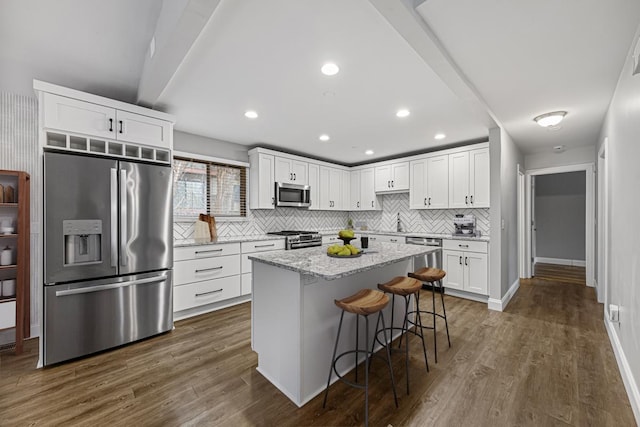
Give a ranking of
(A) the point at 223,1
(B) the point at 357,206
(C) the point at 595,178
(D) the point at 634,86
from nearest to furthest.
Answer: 1. (A) the point at 223,1
2. (D) the point at 634,86
3. (C) the point at 595,178
4. (B) the point at 357,206

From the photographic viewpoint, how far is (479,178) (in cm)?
418

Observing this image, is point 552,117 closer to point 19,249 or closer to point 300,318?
point 300,318

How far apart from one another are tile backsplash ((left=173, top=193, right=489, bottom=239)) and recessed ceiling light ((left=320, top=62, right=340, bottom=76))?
2817mm

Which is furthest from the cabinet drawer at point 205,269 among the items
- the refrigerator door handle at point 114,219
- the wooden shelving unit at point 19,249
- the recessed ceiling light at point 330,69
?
the recessed ceiling light at point 330,69

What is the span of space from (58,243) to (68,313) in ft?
1.97

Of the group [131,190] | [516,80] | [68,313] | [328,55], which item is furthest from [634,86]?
[68,313]

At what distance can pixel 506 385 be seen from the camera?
200cm

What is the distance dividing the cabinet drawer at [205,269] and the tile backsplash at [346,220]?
66 cm

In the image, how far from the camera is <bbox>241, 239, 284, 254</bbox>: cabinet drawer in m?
3.87

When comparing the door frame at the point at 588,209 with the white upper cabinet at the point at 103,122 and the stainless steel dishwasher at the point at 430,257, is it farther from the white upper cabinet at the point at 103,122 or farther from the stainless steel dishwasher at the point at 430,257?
the white upper cabinet at the point at 103,122

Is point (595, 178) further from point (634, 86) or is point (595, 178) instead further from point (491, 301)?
point (634, 86)

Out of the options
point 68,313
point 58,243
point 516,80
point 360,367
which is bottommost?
point 360,367

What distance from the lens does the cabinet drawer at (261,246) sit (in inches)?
152

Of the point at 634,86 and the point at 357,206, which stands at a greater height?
the point at 634,86
